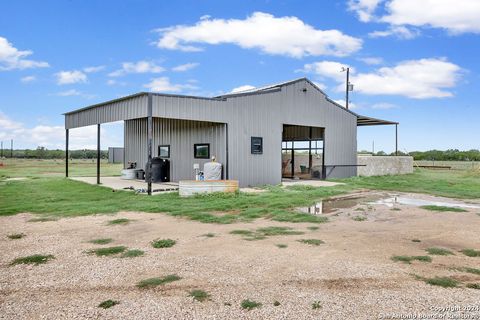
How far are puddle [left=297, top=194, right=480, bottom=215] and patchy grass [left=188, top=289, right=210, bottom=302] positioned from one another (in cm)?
636

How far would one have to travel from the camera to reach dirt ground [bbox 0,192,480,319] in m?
4.08

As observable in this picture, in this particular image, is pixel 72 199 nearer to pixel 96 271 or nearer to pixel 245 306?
pixel 96 271

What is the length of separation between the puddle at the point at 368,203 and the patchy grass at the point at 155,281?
20.0ft

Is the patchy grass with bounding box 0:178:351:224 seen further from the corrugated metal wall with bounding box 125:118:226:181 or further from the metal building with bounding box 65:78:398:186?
the corrugated metal wall with bounding box 125:118:226:181

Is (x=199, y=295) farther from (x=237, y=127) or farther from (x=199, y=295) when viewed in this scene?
(x=237, y=127)

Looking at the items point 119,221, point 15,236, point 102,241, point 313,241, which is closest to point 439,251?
point 313,241

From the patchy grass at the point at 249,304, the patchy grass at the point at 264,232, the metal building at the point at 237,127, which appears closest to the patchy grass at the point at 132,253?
the patchy grass at the point at 264,232

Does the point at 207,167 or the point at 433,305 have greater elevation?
the point at 207,167

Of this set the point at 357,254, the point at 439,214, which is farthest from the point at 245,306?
the point at 439,214

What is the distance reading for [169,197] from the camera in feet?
43.4

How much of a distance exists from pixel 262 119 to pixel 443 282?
13.3 metres

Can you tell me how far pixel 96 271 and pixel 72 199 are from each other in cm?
868

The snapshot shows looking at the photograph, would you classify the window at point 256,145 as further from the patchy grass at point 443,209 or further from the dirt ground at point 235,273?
the dirt ground at point 235,273

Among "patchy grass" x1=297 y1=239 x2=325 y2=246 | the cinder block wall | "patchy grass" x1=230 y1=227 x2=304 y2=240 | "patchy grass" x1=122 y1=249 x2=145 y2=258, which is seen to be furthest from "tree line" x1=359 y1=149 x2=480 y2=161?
"patchy grass" x1=122 y1=249 x2=145 y2=258
